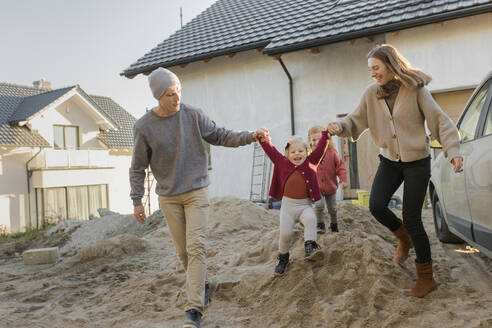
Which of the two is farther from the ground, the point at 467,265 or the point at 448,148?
the point at 448,148

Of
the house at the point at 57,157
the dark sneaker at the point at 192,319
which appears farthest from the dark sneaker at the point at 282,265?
the house at the point at 57,157

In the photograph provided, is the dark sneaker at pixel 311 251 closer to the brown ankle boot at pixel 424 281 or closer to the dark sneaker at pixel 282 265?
the dark sneaker at pixel 282 265

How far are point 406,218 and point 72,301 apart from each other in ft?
11.6

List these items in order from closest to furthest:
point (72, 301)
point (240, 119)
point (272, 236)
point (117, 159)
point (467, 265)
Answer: point (467, 265) < point (72, 301) < point (272, 236) < point (240, 119) < point (117, 159)

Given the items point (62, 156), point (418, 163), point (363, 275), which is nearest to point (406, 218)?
point (418, 163)

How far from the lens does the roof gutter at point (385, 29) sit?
840cm

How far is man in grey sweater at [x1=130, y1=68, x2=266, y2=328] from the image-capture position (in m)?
3.50

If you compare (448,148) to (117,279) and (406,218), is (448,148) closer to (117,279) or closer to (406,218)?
(406,218)

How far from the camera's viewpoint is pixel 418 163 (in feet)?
11.2

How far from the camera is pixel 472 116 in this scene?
4.13 m

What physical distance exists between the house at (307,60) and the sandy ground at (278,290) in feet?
14.2

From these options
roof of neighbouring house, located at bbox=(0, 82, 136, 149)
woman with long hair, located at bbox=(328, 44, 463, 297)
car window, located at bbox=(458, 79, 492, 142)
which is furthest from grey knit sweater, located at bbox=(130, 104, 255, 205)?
roof of neighbouring house, located at bbox=(0, 82, 136, 149)

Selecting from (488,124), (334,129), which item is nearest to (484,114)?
(488,124)

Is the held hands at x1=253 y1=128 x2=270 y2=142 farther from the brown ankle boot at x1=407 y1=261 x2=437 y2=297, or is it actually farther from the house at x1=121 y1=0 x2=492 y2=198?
the house at x1=121 y1=0 x2=492 y2=198
